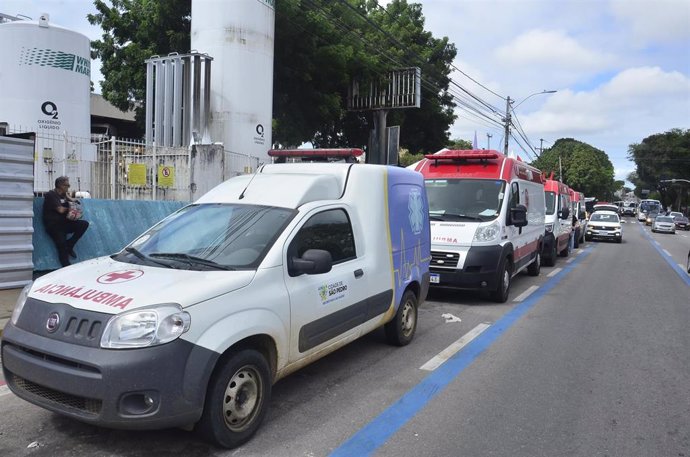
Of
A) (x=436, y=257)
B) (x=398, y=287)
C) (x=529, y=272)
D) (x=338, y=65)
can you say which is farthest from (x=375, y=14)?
(x=398, y=287)

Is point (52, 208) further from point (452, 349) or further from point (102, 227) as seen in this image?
point (452, 349)

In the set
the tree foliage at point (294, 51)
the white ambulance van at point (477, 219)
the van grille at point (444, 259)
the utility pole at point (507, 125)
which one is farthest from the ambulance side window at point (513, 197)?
the utility pole at point (507, 125)

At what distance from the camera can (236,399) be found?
139 inches

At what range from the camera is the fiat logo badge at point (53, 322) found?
128 inches

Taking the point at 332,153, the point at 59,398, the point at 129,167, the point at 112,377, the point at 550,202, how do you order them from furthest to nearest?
1. the point at 550,202
2. the point at 129,167
3. the point at 332,153
4. the point at 59,398
5. the point at 112,377

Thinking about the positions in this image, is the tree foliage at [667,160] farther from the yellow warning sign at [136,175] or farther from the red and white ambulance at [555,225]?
the yellow warning sign at [136,175]

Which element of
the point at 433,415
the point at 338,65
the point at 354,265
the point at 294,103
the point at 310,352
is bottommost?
the point at 433,415

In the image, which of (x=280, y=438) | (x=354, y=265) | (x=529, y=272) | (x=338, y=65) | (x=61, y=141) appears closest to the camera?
(x=280, y=438)

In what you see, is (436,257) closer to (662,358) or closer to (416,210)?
(416,210)

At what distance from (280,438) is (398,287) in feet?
7.77

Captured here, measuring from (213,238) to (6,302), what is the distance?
184 inches

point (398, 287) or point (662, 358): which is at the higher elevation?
point (398, 287)

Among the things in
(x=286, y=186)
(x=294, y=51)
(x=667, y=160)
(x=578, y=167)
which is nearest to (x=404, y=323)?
(x=286, y=186)

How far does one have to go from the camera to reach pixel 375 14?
91.5 ft
